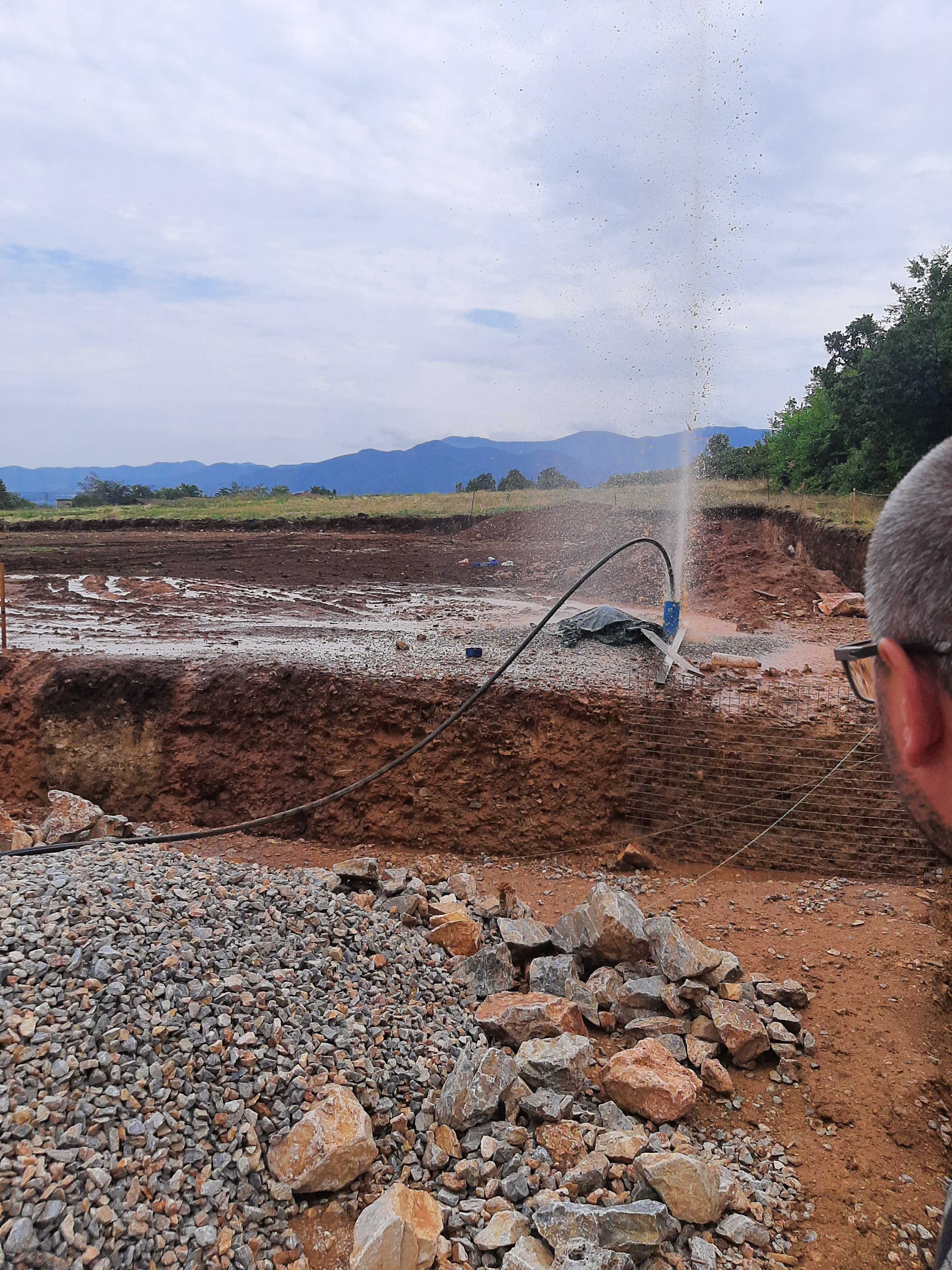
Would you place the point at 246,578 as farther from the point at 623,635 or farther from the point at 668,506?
the point at 668,506

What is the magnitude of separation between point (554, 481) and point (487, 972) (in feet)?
111

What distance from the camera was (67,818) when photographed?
20.1 feet

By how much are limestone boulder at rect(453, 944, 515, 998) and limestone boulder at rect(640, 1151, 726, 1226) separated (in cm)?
149

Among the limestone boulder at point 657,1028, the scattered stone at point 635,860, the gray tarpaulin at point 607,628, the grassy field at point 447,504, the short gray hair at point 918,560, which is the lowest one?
the scattered stone at point 635,860

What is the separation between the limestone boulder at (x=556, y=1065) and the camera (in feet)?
12.5

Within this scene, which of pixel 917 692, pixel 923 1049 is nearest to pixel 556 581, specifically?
pixel 923 1049

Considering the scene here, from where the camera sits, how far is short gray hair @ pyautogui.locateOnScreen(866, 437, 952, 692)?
2.48ft

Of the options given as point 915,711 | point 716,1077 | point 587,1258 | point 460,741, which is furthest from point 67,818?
point 915,711

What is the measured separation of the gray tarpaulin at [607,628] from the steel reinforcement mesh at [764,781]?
1667 mm

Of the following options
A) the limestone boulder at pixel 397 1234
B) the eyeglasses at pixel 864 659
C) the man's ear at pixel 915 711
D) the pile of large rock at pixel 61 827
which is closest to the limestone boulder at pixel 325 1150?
the limestone boulder at pixel 397 1234

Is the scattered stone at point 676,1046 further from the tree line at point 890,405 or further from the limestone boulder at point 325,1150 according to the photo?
the tree line at point 890,405

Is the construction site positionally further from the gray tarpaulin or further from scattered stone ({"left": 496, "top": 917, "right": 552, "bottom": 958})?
the gray tarpaulin

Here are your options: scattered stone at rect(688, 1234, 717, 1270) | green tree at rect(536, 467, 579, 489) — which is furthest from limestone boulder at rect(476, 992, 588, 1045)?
green tree at rect(536, 467, 579, 489)

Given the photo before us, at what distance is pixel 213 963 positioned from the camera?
3830mm
